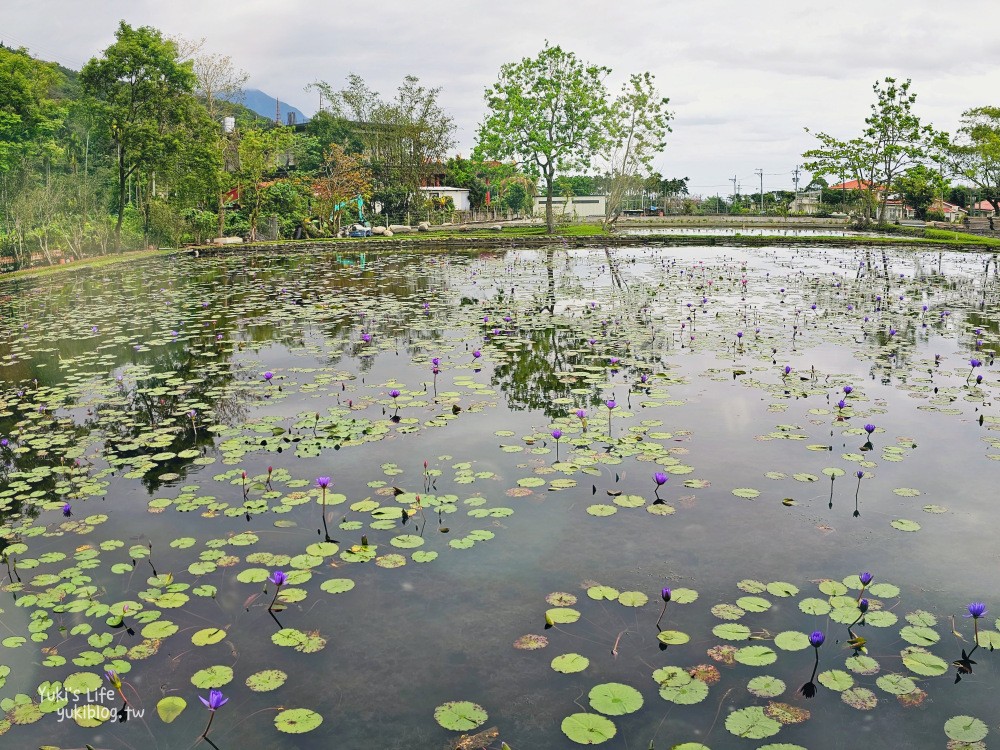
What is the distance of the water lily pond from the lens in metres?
3.01

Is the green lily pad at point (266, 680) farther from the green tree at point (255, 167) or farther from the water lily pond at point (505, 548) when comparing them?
the green tree at point (255, 167)

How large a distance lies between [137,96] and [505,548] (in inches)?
1308

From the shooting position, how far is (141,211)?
3366 centimetres

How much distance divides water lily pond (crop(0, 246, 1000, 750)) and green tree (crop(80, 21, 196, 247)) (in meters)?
24.0

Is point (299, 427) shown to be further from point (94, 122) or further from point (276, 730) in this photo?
point (94, 122)

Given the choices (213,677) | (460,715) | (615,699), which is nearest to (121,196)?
(213,677)

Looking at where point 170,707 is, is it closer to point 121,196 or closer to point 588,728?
point 588,728

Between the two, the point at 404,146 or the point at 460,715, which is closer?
the point at 460,715

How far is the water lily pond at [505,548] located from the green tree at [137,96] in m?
24.0

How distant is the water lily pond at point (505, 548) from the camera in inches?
A: 118

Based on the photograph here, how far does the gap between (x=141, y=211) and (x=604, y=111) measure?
2476cm

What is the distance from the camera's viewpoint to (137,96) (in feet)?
99.3

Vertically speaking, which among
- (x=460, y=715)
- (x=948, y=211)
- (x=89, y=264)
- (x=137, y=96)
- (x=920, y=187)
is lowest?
(x=460, y=715)

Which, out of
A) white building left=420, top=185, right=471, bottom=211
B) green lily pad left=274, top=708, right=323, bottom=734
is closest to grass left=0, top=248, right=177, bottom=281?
green lily pad left=274, top=708, right=323, bottom=734
